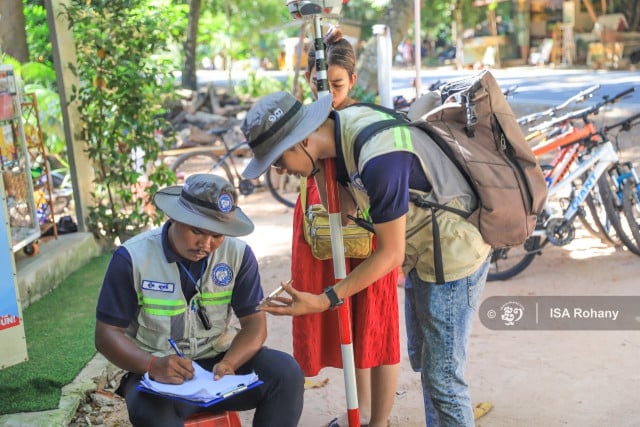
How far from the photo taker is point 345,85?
12.0 ft

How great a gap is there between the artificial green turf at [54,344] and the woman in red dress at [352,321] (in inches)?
50.3

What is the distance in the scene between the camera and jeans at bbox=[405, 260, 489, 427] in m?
2.77

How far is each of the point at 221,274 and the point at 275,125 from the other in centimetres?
70

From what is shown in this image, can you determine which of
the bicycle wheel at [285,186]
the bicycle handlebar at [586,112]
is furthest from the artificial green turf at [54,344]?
the bicycle wheel at [285,186]

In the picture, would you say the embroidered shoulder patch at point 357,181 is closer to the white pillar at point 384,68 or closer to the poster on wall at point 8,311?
the poster on wall at point 8,311

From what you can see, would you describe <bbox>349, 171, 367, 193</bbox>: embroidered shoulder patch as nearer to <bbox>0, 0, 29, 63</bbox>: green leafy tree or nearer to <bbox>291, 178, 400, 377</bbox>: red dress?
<bbox>291, 178, 400, 377</bbox>: red dress

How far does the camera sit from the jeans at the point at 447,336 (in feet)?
9.08

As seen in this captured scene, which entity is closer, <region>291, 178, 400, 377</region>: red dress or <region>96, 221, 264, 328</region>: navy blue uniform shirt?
<region>96, 221, 264, 328</region>: navy blue uniform shirt

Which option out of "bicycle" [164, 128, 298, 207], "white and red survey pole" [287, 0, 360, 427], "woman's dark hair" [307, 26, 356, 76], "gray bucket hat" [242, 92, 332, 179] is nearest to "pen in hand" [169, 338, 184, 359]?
"white and red survey pole" [287, 0, 360, 427]

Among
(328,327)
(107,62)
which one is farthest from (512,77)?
(328,327)

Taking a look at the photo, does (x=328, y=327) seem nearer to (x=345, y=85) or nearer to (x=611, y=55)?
(x=345, y=85)

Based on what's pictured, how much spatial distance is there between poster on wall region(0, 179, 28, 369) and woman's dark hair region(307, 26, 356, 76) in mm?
1649

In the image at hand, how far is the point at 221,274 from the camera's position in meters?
2.98

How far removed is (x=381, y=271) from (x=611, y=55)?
16.9 meters
